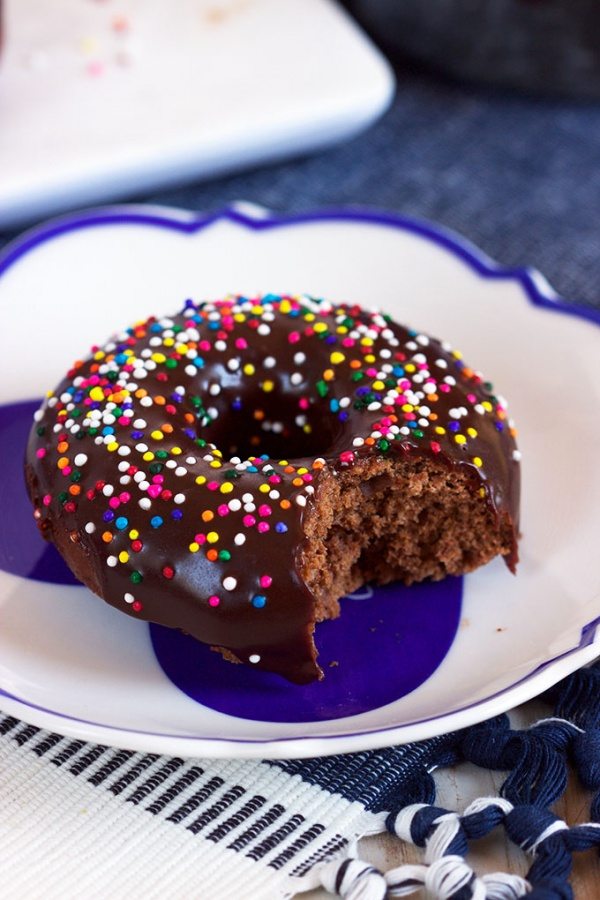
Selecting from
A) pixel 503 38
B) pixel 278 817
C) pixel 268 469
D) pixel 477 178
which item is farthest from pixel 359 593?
pixel 503 38

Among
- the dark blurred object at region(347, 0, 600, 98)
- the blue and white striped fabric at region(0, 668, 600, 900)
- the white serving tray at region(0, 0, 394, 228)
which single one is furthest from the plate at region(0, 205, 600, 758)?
the dark blurred object at region(347, 0, 600, 98)

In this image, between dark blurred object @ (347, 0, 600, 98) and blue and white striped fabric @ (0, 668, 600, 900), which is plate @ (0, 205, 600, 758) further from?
dark blurred object @ (347, 0, 600, 98)

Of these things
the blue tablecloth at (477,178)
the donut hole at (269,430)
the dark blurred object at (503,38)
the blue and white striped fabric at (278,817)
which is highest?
the dark blurred object at (503,38)

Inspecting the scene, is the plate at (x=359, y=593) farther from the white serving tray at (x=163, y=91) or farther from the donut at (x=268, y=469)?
the white serving tray at (x=163, y=91)

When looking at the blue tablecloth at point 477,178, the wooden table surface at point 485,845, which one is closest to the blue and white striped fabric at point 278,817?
the wooden table surface at point 485,845

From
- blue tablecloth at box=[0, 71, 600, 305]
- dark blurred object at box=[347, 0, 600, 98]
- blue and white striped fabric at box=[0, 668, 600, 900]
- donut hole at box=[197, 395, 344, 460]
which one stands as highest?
dark blurred object at box=[347, 0, 600, 98]

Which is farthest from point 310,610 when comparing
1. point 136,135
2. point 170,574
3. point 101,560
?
point 136,135

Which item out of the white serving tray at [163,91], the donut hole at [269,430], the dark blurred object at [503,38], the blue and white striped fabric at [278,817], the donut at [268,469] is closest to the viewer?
the blue and white striped fabric at [278,817]
